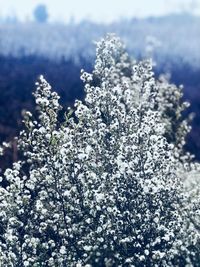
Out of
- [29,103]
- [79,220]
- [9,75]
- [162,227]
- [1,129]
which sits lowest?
[162,227]

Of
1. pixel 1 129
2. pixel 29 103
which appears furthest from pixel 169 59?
pixel 1 129

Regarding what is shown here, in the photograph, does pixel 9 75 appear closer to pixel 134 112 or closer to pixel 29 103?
pixel 29 103

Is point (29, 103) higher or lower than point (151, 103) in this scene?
higher

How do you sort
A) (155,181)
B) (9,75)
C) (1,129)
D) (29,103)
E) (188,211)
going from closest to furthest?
(155,181) < (188,211) < (1,129) < (29,103) < (9,75)

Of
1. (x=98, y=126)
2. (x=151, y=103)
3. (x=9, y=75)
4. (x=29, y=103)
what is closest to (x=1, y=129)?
(x=29, y=103)

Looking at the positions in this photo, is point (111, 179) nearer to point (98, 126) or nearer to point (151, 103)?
point (98, 126)

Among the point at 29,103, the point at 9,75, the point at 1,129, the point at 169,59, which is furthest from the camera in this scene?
the point at 169,59

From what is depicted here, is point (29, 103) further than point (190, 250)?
Yes
